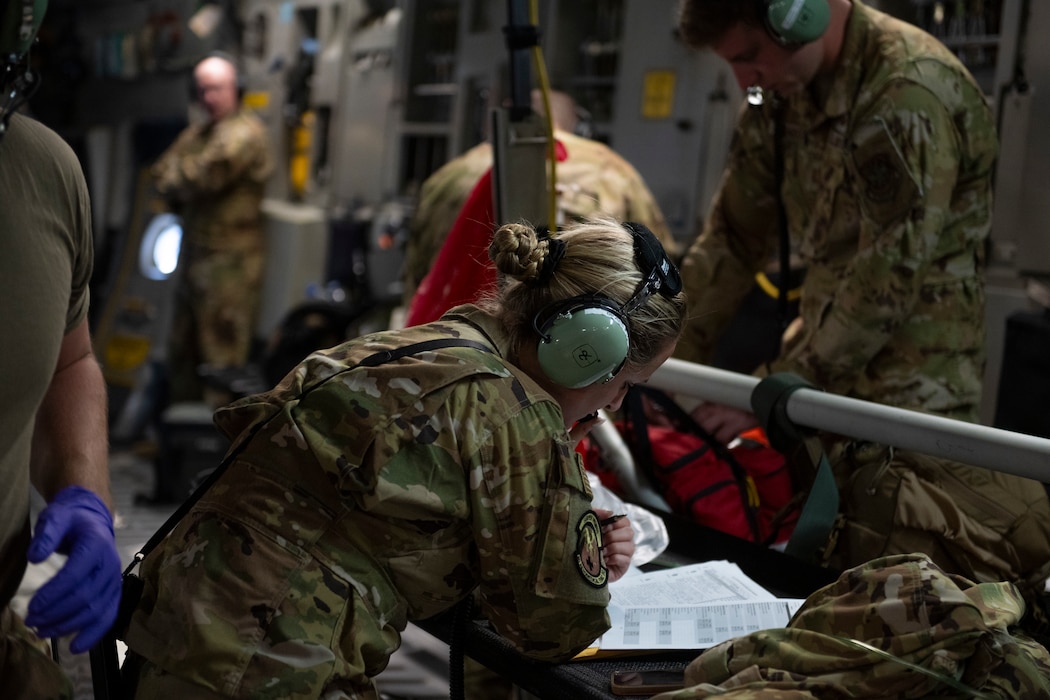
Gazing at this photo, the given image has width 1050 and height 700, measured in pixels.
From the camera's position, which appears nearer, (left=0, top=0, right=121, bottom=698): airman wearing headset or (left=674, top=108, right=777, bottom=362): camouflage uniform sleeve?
(left=0, top=0, right=121, bottom=698): airman wearing headset

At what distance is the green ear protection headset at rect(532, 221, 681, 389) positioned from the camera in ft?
4.71

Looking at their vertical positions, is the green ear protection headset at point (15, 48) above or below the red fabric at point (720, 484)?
above

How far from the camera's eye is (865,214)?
6.99 ft

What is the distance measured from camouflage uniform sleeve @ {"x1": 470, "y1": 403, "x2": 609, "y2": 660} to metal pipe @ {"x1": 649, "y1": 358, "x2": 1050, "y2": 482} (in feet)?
1.96

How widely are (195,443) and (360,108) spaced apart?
7.30 ft

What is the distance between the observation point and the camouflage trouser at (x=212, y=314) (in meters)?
6.43

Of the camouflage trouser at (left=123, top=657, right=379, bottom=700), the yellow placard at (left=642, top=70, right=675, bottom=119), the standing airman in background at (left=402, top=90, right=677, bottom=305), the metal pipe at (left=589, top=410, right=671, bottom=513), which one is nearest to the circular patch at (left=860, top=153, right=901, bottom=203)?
Result: the metal pipe at (left=589, top=410, right=671, bottom=513)

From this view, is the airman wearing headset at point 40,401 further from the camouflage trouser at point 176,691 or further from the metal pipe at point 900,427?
the metal pipe at point 900,427

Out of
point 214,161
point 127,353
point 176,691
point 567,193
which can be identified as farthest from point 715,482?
point 127,353

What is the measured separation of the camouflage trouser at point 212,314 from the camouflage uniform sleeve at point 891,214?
4.78 metres

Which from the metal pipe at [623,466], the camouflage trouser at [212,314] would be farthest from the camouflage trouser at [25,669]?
the camouflage trouser at [212,314]

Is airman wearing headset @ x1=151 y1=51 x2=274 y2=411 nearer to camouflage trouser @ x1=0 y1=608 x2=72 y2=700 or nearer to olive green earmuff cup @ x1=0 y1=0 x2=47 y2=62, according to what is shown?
camouflage trouser @ x1=0 y1=608 x2=72 y2=700

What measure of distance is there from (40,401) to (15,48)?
1.38 ft

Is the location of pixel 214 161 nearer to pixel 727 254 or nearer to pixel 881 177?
pixel 727 254
